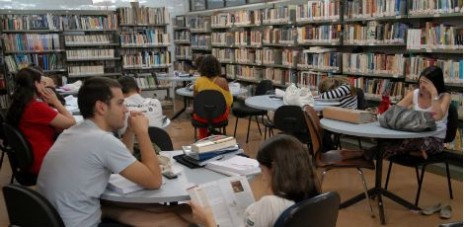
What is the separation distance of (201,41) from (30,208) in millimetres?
8406

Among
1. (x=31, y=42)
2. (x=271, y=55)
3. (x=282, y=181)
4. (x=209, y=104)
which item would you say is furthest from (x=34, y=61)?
(x=282, y=181)

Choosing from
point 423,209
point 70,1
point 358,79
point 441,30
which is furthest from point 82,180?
point 70,1

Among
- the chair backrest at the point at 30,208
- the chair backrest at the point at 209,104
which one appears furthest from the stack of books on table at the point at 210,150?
the chair backrest at the point at 209,104

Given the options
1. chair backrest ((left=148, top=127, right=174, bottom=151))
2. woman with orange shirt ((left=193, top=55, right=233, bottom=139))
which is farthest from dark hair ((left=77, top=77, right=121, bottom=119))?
woman with orange shirt ((left=193, top=55, right=233, bottom=139))

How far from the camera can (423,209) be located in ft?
11.8

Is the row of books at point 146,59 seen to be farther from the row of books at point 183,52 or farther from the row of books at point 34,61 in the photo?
the row of books at point 183,52

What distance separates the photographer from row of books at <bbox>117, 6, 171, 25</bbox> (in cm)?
866

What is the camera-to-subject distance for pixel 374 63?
18.0ft

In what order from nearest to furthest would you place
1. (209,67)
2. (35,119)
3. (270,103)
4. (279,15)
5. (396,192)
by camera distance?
(35,119), (396,192), (270,103), (209,67), (279,15)

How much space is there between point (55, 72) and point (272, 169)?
7.56m

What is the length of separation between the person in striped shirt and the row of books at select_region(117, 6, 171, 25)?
523 cm

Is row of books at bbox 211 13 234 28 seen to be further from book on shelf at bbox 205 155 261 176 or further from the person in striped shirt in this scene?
book on shelf at bbox 205 155 261 176

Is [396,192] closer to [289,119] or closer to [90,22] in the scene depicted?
[289,119]

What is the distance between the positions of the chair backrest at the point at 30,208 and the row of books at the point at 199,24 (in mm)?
8044
